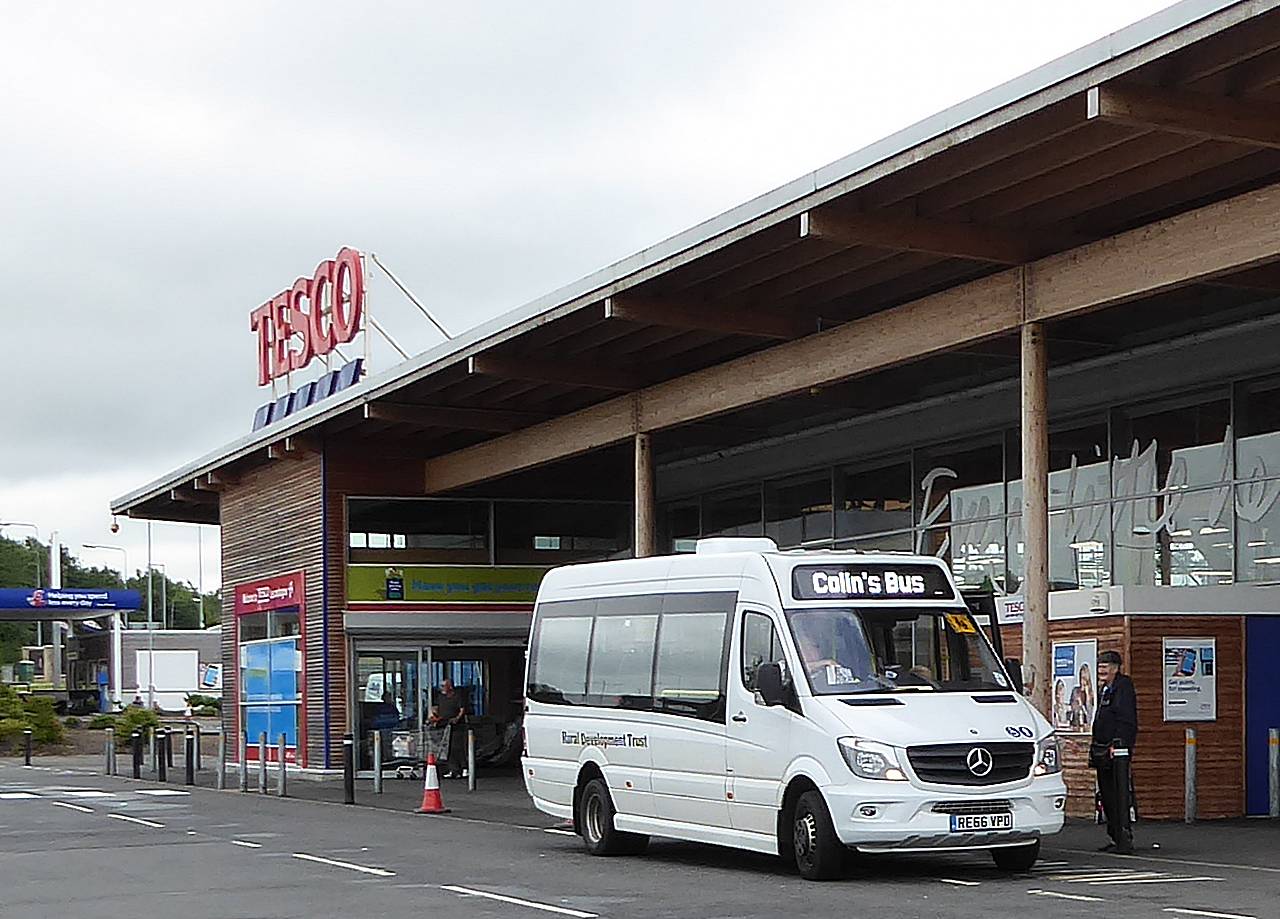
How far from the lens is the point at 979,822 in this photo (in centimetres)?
1478

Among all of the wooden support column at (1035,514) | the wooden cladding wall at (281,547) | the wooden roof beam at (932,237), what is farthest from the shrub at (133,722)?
the wooden roof beam at (932,237)

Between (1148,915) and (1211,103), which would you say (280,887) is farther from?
(1211,103)

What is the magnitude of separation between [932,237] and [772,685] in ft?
20.6

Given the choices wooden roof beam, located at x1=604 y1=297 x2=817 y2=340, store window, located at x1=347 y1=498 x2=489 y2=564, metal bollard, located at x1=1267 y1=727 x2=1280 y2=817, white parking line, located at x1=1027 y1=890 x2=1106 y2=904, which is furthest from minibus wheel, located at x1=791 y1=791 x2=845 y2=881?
store window, located at x1=347 y1=498 x2=489 y2=564

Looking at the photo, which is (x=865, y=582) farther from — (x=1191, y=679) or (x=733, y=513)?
(x=733, y=513)

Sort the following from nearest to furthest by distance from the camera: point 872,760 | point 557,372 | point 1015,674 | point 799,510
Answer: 1. point 872,760
2. point 1015,674
3. point 557,372
4. point 799,510

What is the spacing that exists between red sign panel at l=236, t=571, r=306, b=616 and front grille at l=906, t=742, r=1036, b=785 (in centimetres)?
2381

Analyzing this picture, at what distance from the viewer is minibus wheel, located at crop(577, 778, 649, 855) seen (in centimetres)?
1795

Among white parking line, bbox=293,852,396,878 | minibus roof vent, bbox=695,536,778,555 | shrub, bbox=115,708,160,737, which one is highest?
minibus roof vent, bbox=695,536,778,555

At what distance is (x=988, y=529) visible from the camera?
29031 mm

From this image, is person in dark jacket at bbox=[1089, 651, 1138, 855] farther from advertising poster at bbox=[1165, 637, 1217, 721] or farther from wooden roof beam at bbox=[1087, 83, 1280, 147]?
wooden roof beam at bbox=[1087, 83, 1280, 147]

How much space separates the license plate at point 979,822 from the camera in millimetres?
14727

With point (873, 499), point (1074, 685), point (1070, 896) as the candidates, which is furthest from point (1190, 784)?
point (873, 499)

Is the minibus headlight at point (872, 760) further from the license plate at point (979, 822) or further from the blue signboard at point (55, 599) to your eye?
the blue signboard at point (55, 599)
